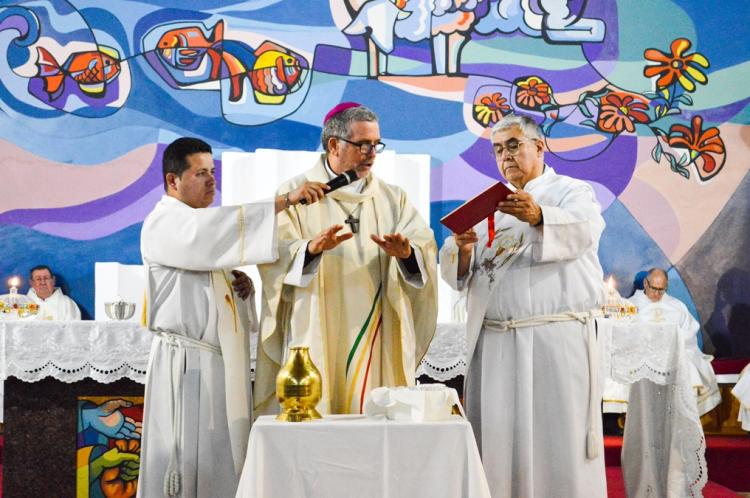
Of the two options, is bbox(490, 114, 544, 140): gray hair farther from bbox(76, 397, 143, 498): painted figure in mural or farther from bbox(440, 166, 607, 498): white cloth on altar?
bbox(76, 397, 143, 498): painted figure in mural

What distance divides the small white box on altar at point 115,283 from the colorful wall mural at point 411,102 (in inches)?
10.5

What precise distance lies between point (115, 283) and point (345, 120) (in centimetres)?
537

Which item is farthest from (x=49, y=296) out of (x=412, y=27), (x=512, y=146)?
(x=512, y=146)

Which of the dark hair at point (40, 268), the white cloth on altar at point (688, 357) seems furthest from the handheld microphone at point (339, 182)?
the dark hair at point (40, 268)

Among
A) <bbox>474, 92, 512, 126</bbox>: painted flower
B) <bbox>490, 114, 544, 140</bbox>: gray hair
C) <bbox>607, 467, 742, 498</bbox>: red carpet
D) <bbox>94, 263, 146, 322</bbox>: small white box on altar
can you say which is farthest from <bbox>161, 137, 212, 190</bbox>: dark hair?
<bbox>474, 92, 512, 126</bbox>: painted flower

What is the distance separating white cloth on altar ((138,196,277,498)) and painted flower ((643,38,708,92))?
269 inches

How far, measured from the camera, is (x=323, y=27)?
945 cm

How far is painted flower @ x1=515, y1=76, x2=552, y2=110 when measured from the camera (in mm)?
9523

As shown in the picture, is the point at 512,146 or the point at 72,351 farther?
the point at 72,351

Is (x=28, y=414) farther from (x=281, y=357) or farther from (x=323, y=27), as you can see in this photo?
(x=323, y=27)

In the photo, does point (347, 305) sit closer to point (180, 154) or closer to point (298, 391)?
point (298, 391)

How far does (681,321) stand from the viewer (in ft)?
30.3

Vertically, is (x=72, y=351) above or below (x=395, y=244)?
below

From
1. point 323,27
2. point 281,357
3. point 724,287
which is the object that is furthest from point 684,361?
point 323,27
